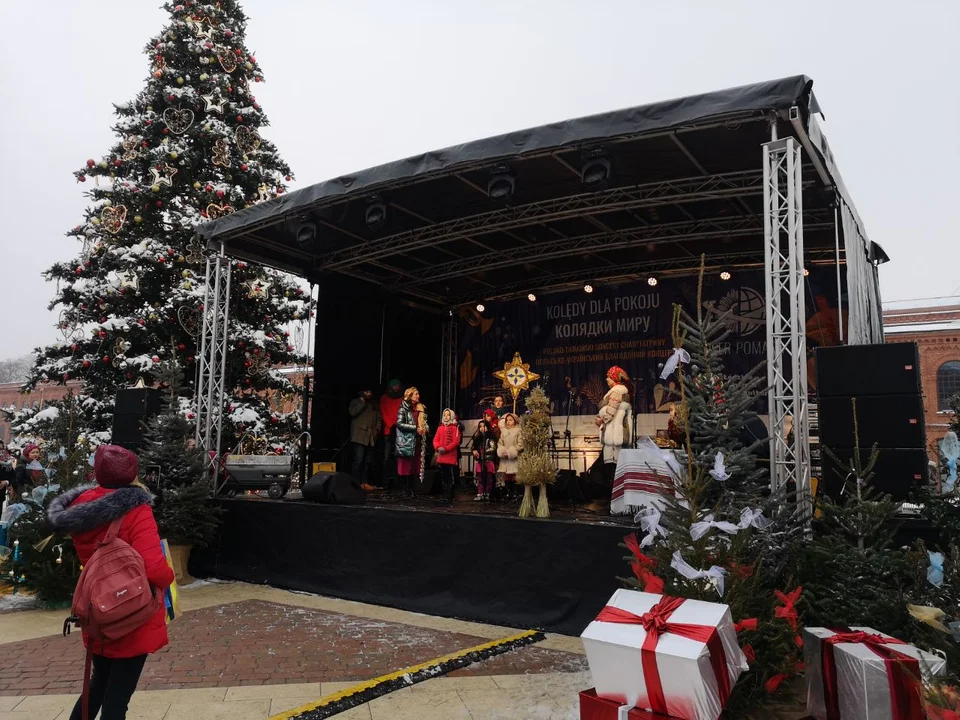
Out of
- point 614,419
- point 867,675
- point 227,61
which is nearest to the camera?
point 867,675

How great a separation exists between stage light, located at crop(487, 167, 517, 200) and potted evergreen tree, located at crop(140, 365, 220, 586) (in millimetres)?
5210

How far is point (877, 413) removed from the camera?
224 inches

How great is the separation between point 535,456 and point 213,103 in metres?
11.1

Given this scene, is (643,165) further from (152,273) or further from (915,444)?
(152,273)

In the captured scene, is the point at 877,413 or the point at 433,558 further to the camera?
the point at 433,558

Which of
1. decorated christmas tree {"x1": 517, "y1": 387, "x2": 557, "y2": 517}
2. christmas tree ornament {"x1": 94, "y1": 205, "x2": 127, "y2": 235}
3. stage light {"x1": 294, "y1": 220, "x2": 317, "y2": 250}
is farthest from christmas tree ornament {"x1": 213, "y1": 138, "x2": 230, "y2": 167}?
decorated christmas tree {"x1": 517, "y1": 387, "x2": 557, "y2": 517}

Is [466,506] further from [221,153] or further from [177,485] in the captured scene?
[221,153]

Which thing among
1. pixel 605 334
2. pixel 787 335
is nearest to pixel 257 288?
pixel 605 334

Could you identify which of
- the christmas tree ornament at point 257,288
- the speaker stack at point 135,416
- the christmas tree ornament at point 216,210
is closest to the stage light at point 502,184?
the speaker stack at point 135,416

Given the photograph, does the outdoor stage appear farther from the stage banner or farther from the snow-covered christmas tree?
the stage banner

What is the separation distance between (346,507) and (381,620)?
165cm

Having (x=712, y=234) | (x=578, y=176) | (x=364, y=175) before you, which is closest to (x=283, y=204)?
(x=364, y=175)

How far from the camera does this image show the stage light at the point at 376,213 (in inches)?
369

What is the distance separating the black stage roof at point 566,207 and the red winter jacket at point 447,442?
10.3ft
